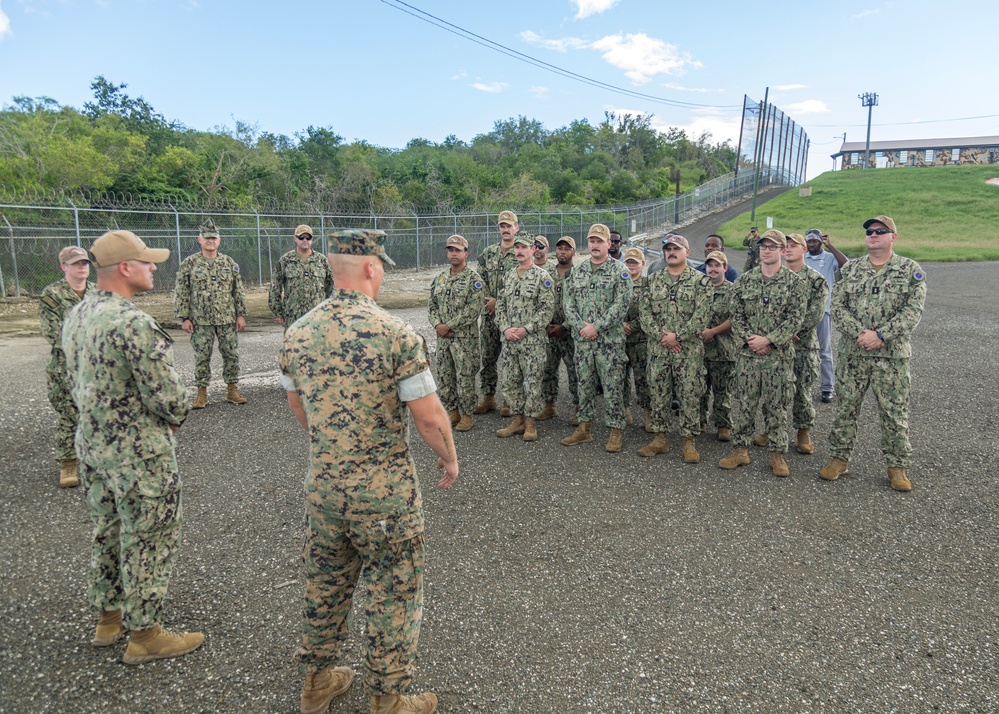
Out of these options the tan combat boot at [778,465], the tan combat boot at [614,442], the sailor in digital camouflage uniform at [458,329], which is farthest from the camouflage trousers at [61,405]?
the tan combat boot at [778,465]

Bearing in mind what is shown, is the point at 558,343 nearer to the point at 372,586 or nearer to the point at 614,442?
the point at 614,442

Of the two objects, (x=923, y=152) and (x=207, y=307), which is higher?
(x=923, y=152)

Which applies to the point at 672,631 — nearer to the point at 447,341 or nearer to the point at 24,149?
the point at 447,341

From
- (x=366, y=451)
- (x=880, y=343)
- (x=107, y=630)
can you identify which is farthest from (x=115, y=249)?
(x=880, y=343)

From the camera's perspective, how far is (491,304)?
7480mm

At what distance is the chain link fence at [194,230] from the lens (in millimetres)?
14195

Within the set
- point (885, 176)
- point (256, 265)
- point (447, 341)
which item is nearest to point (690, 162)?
point (885, 176)

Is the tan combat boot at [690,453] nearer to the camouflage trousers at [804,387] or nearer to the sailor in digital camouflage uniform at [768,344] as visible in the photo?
the sailor in digital camouflage uniform at [768,344]

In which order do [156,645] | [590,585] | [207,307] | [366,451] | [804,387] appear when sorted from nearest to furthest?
1. [366,451]
2. [156,645]
3. [590,585]
4. [804,387]
5. [207,307]

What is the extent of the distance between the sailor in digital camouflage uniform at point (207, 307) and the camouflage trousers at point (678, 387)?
4771 mm

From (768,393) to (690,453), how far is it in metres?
0.88

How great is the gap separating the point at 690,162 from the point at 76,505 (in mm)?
70698

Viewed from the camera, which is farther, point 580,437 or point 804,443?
point 580,437

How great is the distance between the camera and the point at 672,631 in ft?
11.2
